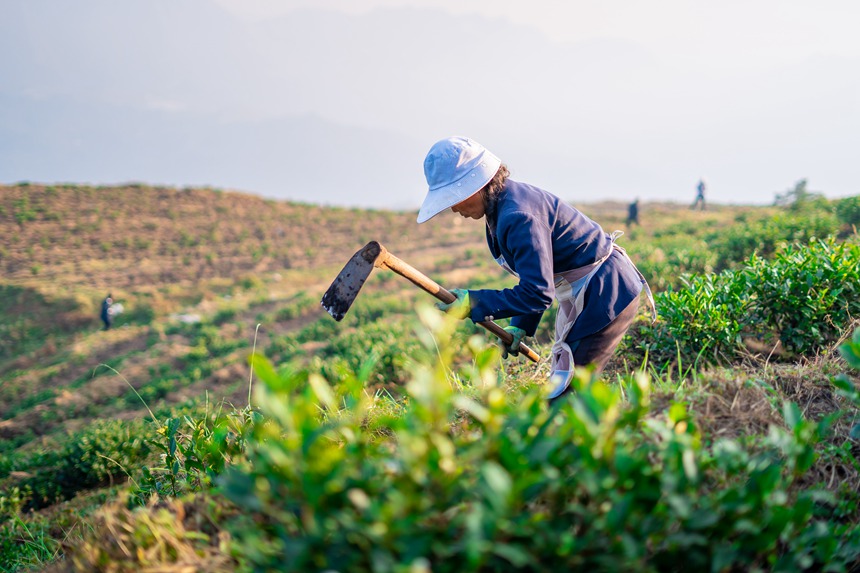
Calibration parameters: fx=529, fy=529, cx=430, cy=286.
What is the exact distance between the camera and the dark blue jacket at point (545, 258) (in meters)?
2.27

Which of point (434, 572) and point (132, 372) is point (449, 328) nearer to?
point (434, 572)

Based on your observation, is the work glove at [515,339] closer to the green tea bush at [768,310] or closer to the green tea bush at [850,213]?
the green tea bush at [768,310]

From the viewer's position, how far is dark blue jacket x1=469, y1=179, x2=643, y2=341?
7.45 ft

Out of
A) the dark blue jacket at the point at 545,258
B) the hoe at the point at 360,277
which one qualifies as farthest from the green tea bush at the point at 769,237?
the hoe at the point at 360,277

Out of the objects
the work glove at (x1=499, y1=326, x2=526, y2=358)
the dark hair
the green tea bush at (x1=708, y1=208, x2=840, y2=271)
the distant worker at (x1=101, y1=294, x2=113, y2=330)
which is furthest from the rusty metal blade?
the distant worker at (x1=101, y1=294, x2=113, y2=330)

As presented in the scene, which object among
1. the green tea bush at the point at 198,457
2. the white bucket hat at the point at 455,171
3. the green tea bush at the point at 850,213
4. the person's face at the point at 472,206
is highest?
the green tea bush at the point at 850,213

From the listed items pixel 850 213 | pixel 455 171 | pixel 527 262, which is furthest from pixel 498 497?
pixel 850 213

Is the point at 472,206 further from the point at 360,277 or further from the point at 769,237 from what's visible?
the point at 769,237

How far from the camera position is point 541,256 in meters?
2.27

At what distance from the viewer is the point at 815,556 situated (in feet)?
4.57

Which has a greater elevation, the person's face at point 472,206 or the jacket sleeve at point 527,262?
the person's face at point 472,206

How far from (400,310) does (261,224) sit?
15.2 meters

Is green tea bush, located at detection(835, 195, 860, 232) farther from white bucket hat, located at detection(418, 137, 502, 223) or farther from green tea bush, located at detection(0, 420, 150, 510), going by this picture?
green tea bush, located at detection(0, 420, 150, 510)

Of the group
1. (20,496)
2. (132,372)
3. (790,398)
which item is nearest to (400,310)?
(132,372)
